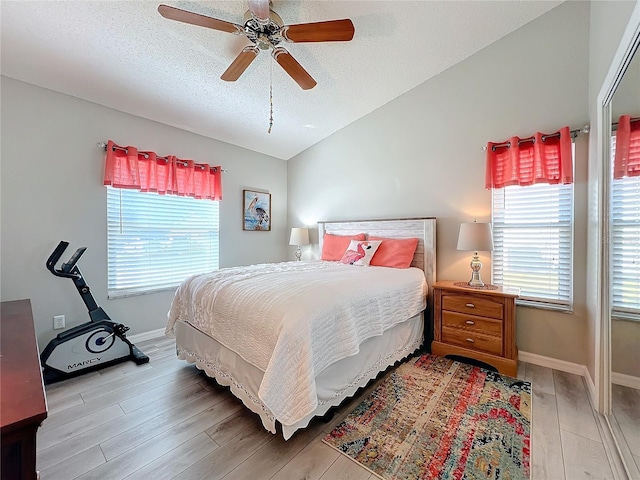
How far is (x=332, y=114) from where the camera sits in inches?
143

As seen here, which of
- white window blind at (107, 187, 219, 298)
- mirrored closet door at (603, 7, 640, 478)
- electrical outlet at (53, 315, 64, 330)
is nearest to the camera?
mirrored closet door at (603, 7, 640, 478)

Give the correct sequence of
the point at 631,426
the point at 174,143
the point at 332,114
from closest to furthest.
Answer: the point at 631,426
the point at 174,143
the point at 332,114

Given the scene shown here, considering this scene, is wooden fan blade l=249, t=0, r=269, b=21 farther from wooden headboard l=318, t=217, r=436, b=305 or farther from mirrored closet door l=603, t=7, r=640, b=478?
wooden headboard l=318, t=217, r=436, b=305

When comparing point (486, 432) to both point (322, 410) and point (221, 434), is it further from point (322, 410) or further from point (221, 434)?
point (221, 434)

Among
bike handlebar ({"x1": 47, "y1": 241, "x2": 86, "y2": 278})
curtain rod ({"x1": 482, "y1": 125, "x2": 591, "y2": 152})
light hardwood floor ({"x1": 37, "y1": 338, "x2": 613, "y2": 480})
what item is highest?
curtain rod ({"x1": 482, "y1": 125, "x2": 591, "y2": 152})

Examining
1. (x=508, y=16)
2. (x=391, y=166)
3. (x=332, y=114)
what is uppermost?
(x=508, y=16)

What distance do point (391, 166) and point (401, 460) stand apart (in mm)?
2986

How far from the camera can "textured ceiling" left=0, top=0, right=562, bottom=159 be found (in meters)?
2.01

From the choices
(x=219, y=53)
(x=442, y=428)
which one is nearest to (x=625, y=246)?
(x=442, y=428)

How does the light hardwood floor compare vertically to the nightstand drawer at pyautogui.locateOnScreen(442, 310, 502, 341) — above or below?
below

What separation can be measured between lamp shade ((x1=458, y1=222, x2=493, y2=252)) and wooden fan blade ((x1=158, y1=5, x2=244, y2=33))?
7.95 feet

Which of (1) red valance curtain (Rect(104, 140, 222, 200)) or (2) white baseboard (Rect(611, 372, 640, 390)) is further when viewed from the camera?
(1) red valance curtain (Rect(104, 140, 222, 200))

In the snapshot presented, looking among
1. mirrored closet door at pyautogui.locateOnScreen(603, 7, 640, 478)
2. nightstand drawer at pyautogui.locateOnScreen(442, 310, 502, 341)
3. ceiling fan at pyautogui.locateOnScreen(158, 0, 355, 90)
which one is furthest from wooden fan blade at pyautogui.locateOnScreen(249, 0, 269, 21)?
nightstand drawer at pyautogui.locateOnScreen(442, 310, 502, 341)

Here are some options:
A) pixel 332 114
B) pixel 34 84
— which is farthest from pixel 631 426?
pixel 34 84
